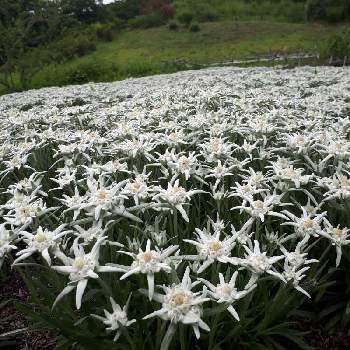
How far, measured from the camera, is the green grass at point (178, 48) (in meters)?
20.5

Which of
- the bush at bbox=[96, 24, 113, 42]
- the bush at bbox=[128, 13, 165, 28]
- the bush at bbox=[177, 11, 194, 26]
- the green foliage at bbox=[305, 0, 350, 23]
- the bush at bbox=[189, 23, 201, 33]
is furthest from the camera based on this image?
the bush at bbox=[128, 13, 165, 28]

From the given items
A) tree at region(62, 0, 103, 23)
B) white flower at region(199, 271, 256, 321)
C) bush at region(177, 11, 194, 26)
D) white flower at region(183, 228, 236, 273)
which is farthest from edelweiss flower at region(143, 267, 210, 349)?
tree at region(62, 0, 103, 23)

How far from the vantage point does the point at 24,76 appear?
1970 cm

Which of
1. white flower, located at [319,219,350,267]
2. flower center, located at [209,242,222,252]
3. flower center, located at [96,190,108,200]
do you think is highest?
flower center, located at [96,190,108,200]

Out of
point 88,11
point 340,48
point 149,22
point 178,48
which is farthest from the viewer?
point 88,11

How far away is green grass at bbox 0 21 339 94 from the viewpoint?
20.5m

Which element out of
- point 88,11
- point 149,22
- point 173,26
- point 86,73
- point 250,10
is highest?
point 88,11

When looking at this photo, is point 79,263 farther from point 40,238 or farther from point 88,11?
point 88,11

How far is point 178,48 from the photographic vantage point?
32062 mm

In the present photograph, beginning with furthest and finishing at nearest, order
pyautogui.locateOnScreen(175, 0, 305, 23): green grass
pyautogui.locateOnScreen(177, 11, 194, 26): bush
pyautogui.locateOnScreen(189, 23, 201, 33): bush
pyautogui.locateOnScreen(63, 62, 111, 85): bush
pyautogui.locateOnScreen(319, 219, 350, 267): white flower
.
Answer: pyautogui.locateOnScreen(175, 0, 305, 23): green grass < pyautogui.locateOnScreen(177, 11, 194, 26): bush < pyautogui.locateOnScreen(189, 23, 201, 33): bush < pyautogui.locateOnScreen(63, 62, 111, 85): bush < pyautogui.locateOnScreen(319, 219, 350, 267): white flower

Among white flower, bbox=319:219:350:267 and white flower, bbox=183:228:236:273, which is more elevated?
white flower, bbox=183:228:236:273

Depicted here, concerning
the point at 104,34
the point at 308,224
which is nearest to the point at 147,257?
the point at 308,224

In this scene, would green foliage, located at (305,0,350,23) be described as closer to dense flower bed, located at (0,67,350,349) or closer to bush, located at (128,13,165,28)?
bush, located at (128,13,165,28)

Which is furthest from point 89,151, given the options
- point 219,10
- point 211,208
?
point 219,10
